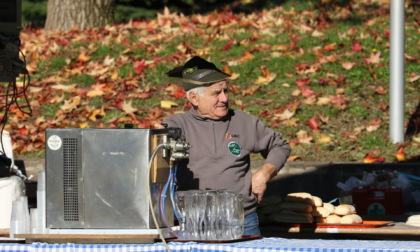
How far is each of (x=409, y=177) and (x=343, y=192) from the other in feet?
1.69

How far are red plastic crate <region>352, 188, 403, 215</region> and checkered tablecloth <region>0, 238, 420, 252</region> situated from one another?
289 centimetres

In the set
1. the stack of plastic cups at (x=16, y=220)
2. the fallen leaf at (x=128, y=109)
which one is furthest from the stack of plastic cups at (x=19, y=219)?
the fallen leaf at (x=128, y=109)

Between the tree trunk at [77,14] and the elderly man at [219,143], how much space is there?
7065 millimetres

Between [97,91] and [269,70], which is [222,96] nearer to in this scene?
[97,91]

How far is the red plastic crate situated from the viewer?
641 cm

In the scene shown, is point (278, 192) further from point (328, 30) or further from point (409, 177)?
point (328, 30)

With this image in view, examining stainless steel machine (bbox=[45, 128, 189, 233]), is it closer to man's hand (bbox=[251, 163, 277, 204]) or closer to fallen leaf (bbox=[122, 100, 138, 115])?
man's hand (bbox=[251, 163, 277, 204])

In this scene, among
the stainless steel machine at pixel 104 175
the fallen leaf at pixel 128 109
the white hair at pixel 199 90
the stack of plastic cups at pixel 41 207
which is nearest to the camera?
the stainless steel machine at pixel 104 175

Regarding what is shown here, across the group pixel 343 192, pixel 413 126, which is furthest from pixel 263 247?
pixel 413 126

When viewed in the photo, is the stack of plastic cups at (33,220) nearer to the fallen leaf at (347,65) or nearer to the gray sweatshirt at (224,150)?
the gray sweatshirt at (224,150)

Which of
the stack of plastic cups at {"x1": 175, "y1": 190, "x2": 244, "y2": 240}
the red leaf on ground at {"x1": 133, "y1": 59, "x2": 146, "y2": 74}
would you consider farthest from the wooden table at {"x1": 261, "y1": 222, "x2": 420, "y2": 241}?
the red leaf on ground at {"x1": 133, "y1": 59, "x2": 146, "y2": 74}

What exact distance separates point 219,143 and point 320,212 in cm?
94

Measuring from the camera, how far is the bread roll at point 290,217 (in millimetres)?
5037

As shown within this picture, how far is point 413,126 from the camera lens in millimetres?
8211
